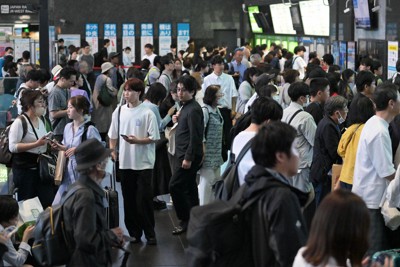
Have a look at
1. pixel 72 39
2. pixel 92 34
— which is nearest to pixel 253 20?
pixel 92 34

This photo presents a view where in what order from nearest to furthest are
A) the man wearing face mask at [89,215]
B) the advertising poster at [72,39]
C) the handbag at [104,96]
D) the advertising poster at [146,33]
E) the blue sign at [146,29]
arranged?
1. the man wearing face mask at [89,215]
2. the handbag at [104,96]
3. the advertising poster at [72,39]
4. the advertising poster at [146,33]
5. the blue sign at [146,29]

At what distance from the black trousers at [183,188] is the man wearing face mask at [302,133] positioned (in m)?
1.13

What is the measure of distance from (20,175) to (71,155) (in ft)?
2.91

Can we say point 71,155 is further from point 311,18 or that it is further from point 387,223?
point 311,18

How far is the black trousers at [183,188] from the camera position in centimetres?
893

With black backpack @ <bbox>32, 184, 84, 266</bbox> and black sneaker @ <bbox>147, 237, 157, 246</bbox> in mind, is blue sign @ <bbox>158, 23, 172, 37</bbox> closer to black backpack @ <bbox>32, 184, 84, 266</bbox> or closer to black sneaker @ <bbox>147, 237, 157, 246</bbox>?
black sneaker @ <bbox>147, 237, 157, 246</bbox>

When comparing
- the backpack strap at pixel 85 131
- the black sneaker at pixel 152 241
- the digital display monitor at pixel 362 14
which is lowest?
the black sneaker at pixel 152 241

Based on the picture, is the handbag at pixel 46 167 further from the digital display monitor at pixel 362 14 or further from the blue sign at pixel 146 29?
the blue sign at pixel 146 29

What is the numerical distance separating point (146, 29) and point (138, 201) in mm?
22624

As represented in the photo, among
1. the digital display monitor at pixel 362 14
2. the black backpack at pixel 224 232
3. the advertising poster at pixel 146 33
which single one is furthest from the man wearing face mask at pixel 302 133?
the advertising poster at pixel 146 33

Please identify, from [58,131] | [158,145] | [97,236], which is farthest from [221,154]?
[97,236]

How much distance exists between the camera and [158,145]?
9930 mm

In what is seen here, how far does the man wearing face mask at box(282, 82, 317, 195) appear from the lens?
8125mm

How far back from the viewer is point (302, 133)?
8172mm
